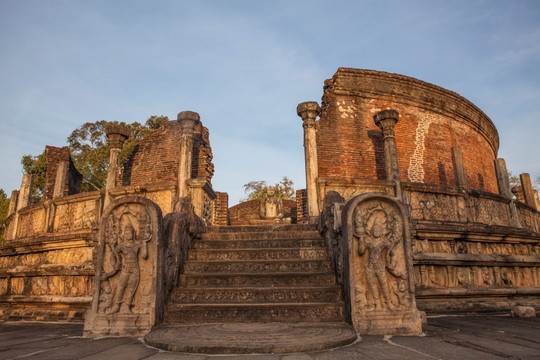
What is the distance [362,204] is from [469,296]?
3.50 metres

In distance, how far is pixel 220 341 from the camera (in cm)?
268

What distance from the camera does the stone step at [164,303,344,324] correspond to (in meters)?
3.60

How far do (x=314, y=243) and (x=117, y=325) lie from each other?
270cm

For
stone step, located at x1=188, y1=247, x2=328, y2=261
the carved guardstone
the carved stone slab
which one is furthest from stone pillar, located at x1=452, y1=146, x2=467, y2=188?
the carved stone slab

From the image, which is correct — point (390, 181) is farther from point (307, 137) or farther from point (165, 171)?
point (165, 171)

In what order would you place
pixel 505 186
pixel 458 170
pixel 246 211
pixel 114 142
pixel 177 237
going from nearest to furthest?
pixel 177 237 → pixel 114 142 → pixel 458 170 → pixel 505 186 → pixel 246 211

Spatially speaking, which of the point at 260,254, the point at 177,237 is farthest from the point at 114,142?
the point at 260,254

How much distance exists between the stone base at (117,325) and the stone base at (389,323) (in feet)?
6.63

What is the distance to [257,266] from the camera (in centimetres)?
453

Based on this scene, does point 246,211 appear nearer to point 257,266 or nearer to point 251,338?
point 257,266

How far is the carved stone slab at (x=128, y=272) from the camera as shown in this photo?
11.2 feet

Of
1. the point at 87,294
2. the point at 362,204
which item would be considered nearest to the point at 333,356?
the point at 362,204

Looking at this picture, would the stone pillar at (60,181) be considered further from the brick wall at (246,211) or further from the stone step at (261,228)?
the brick wall at (246,211)

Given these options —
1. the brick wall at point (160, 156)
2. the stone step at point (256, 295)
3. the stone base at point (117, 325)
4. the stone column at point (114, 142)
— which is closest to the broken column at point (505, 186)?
the stone step at point (256, 295)
